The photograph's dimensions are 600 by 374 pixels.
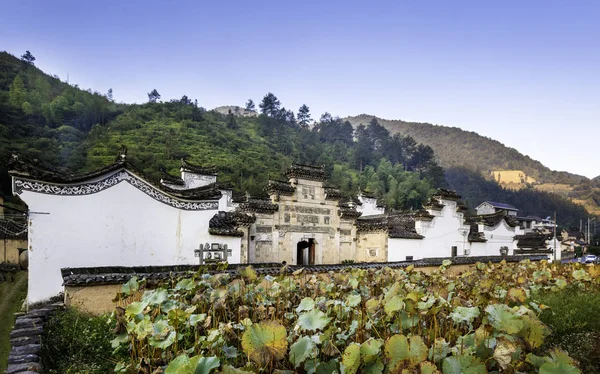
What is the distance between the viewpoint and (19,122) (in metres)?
41.6

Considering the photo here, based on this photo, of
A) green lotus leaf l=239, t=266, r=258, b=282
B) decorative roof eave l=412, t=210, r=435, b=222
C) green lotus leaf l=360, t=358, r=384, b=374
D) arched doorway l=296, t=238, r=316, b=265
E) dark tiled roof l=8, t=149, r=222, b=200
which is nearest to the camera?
green lotus leaf l=360, t=358, r=384, b=374

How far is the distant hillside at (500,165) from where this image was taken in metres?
99.8

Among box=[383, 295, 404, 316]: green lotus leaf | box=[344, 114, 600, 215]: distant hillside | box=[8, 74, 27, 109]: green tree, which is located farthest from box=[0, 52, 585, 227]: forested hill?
box=[383, 295, 404, 316]: green lotus leaf

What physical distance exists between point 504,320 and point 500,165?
4947 inches

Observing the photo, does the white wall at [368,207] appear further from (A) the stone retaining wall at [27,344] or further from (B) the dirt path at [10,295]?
(A) the stone retaining wall at [27,344]

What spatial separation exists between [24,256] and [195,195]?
43.6 ft

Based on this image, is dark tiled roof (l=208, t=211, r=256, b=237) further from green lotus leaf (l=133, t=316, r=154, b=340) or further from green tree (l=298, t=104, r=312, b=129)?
green tree (l=298, t=104, r=312, b=129)

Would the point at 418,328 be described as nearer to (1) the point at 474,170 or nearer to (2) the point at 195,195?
(2) the point at 195,195

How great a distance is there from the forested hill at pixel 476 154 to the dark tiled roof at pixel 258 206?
329ft

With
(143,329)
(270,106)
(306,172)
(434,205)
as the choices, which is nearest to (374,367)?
(143,329)

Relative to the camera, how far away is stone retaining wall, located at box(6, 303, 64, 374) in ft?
11.2

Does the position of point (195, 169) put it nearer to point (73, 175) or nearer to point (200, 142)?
point (73, 175)

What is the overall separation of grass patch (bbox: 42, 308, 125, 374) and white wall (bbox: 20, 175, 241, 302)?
12.6 feet

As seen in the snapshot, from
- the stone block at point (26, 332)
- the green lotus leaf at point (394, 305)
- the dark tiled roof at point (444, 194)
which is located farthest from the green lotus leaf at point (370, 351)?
the dark tiled roof at point (444, 194)
